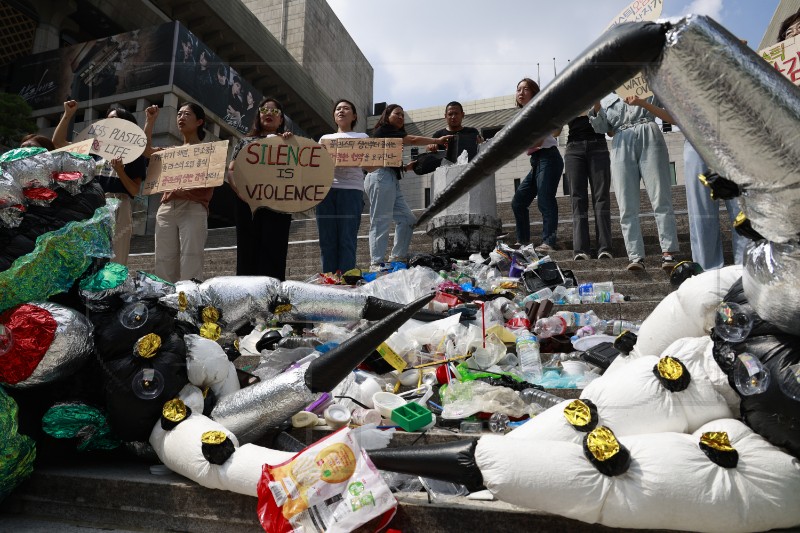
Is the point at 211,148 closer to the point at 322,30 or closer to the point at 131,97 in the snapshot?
the point at 131,97

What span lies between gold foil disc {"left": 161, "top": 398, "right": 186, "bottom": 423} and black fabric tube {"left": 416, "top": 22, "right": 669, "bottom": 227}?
1548 millimetres

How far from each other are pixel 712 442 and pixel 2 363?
214cm

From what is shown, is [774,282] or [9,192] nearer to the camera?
[774,282]

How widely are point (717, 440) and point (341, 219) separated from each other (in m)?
4.12

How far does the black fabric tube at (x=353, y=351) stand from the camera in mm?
1676

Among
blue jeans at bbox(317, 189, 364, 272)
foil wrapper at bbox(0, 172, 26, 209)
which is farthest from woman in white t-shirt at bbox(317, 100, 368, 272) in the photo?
foil wrapper at bbox(0, 172, 26, 209)

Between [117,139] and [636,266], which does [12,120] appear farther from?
[636,266]

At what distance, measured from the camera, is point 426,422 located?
87.0 inches

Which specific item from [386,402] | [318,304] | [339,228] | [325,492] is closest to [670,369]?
[325,492]

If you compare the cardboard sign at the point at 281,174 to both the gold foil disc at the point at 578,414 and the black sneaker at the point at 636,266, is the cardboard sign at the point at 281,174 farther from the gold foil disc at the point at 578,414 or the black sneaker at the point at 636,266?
the gold foil disc at the point at 578,414

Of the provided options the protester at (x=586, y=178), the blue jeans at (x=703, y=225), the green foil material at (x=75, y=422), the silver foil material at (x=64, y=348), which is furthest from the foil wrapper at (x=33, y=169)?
the protester at (x=586, y=178)

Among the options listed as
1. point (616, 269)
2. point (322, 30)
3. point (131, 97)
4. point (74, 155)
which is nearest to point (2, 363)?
point (74, 155)

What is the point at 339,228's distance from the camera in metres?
5.19

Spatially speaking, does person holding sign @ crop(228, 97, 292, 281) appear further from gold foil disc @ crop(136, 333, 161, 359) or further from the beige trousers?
gold foil disc @ crop(136, 333, 161, 359)
